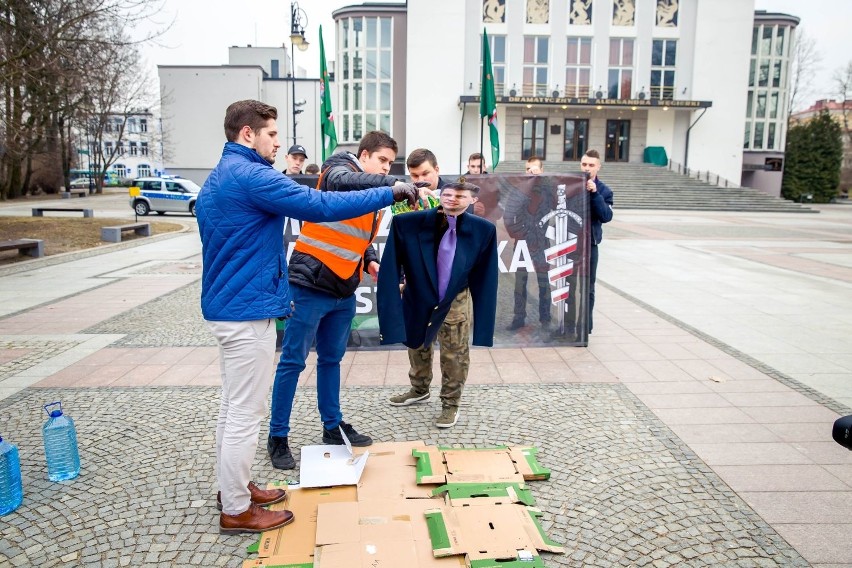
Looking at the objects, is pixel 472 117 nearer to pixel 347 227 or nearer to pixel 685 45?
pixel 685 45

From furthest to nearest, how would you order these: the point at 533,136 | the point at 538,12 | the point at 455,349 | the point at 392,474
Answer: the point at 533,136 → the point at 538,12 → the point at 455,349 → the point at 392,474

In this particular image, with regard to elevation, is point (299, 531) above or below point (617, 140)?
below

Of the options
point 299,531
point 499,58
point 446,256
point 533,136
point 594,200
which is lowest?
point 299,531

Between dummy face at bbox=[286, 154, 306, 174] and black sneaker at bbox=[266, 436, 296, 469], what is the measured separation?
529cm

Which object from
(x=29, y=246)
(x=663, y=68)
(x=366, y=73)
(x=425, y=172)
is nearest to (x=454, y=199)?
(x=425, y=172)

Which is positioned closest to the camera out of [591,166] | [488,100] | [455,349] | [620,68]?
[455,349]

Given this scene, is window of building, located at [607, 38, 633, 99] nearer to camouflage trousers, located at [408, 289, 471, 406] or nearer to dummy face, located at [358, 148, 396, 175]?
camouflage trousers, located at [408, 289, 471, 406]

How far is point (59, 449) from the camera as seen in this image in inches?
139

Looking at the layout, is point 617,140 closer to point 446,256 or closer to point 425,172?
point 425,172

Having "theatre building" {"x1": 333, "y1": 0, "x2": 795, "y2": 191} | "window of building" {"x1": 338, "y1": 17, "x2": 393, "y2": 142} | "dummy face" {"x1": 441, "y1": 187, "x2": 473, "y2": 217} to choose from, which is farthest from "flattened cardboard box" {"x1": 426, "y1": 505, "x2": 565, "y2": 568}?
"window of building" {"x1": 338, "y1": 17, "x2": 393, "y2": 142}

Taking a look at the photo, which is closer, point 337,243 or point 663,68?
point 337,243

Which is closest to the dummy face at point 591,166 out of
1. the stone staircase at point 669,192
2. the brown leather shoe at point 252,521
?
the brown leather shoe at point 252,521

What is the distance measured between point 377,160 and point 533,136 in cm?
3916

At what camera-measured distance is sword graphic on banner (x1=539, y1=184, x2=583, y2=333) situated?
20.6 feet
